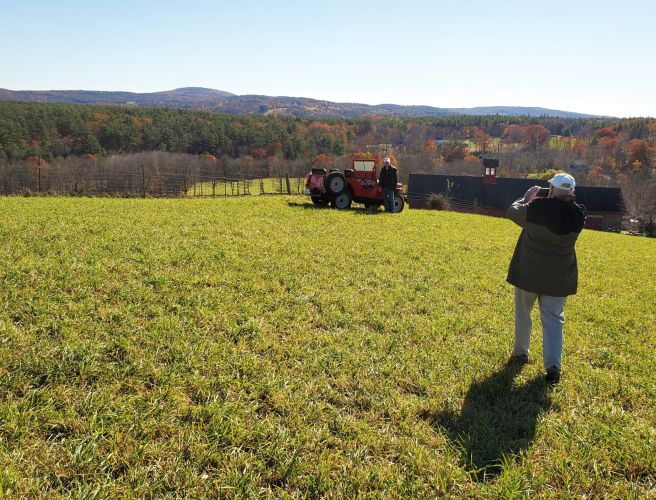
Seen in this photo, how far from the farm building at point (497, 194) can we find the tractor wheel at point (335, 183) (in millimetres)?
28666

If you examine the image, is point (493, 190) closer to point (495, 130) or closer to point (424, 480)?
point (424, 480)

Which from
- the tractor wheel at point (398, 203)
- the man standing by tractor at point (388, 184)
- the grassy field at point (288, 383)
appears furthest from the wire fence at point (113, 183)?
the grassy field at point (288, 383)

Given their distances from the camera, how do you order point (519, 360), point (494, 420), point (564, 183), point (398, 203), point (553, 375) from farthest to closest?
point (398, 203)
point (519, 360)
point (553, 375)
point (564, 183)
point (494, 420)

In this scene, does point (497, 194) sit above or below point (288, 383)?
above

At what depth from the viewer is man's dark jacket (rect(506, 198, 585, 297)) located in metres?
4.09

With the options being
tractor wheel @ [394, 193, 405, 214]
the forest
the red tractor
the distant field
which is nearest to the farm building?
the distant field

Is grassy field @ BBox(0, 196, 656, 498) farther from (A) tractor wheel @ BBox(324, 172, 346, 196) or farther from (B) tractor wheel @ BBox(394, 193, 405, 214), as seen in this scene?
(B) tractor wheel @ BBox(394, 193, 405, 214)

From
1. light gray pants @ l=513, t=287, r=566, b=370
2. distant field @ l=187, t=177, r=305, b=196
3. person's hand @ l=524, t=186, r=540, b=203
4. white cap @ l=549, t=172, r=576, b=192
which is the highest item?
white cap @ l=549, t=172, r=576, b=192

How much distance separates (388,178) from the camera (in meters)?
16.2

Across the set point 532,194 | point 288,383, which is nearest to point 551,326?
point 532,194

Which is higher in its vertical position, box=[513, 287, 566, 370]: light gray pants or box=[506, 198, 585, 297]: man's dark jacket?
box=[506, 198, 585, 297]: man's dark jacket

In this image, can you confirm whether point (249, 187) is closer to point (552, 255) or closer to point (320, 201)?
point (320, 201)

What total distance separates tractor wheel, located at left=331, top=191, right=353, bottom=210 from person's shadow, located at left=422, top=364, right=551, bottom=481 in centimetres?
1218

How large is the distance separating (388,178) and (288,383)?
13319 millimetres
